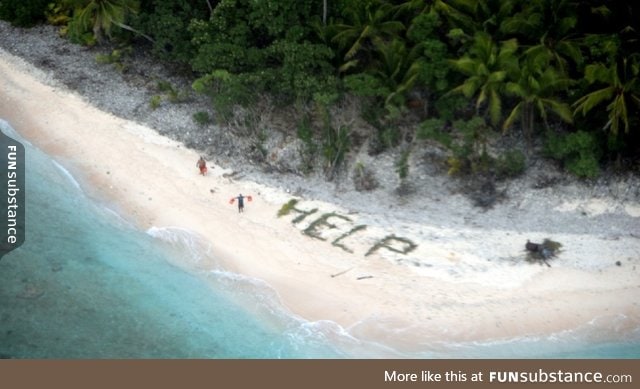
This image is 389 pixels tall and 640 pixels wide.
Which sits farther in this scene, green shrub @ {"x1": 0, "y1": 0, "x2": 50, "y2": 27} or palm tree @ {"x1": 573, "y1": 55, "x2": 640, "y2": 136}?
green shrub @ {"x1": 0, "y1": 0, "x2": 50, "y2": 27}

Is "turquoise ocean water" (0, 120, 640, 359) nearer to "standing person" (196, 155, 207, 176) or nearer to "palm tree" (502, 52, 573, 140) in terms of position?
Answer: "standing person" (196, 155, 207, 176)

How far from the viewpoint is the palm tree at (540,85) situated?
792 inches

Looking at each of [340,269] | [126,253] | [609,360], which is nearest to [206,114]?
[126,253]

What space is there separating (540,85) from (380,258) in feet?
21.3

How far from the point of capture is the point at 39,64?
90.8 feet

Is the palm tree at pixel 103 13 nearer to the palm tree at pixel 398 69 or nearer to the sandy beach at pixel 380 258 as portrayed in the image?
the sandy beach at pixel 380 258

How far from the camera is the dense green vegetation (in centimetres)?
2047

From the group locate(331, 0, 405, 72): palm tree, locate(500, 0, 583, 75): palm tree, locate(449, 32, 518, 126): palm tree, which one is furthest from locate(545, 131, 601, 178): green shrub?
locate(331, 0, 405, 72): palm tree

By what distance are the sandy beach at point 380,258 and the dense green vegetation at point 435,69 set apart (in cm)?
229

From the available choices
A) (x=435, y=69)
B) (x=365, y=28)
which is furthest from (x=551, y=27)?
(x=365, y=28)

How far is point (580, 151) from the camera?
2083 cm

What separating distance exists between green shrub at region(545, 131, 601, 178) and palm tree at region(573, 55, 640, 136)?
2.79 feet

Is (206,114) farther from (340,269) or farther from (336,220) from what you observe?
(340,269)
